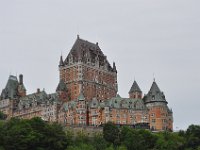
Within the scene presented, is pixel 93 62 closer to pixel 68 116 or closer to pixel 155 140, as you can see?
pixel 68 116

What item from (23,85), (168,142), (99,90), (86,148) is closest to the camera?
(86,148)

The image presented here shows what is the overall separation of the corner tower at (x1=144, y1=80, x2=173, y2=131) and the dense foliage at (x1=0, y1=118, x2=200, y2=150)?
49.9 ft

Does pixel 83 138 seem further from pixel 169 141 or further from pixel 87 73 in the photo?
pixel 87 73

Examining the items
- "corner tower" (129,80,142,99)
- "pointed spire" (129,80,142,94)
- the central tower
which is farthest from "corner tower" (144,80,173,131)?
the central tower

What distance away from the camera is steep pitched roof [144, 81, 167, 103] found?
525 ft

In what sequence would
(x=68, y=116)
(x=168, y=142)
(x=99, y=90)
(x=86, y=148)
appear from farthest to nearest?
(x=99, y=90) < (x=68, y=116) < (x=168, y=142) < (x=86, y=148)

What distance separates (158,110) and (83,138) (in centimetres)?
3155

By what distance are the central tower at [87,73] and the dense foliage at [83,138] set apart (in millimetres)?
26638

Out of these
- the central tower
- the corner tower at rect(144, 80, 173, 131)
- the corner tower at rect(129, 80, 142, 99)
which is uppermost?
the central tower

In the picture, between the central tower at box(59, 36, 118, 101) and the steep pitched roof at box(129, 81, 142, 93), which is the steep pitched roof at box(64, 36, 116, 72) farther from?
the steep pitched roof at box(129, 81, 142, 93)

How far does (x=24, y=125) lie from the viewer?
123375mm

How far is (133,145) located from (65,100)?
40454 millimetres

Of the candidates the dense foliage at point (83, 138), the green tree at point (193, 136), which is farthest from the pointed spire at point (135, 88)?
the green tree at point (193, 136)

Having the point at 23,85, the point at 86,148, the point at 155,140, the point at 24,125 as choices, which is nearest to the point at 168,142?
the point at 155,140
